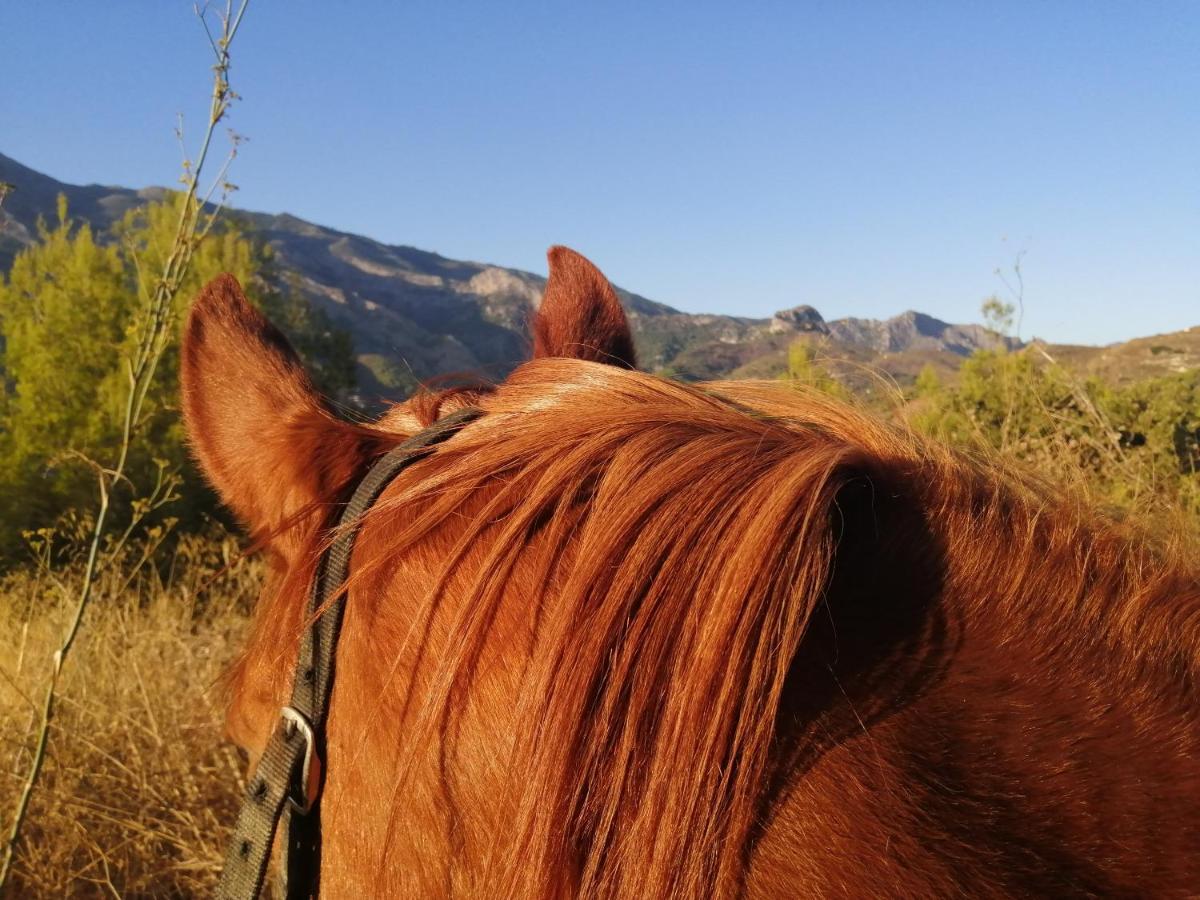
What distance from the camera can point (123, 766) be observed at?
3383 mm

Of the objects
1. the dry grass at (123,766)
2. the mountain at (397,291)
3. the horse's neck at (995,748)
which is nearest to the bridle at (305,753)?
the horse's neck at (995,748)

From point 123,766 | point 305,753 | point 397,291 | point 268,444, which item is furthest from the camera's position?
point 397,291

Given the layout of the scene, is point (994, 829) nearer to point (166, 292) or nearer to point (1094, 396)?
point (166, 292)

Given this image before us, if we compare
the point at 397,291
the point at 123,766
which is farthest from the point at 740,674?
the point at 397,291

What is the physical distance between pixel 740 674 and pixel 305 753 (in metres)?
0.54

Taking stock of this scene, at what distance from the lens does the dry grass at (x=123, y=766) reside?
3.15m

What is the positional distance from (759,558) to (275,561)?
0.74 metres

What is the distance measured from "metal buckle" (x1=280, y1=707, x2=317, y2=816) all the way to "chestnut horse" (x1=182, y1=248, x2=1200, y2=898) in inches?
0.9

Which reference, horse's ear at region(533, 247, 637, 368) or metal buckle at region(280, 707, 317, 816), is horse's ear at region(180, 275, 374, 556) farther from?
horse's ear at region(533, 247, 637, 368)

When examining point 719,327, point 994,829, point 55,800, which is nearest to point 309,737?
point 994,829

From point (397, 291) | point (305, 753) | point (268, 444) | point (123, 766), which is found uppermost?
point (397, 291)

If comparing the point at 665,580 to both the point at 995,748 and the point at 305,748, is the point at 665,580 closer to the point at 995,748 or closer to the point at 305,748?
the point at 995,748

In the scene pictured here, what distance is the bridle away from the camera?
911mm

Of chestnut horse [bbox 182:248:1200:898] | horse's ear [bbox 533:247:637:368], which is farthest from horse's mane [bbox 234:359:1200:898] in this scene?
horse's ear [bbox 533:247:637:368]
